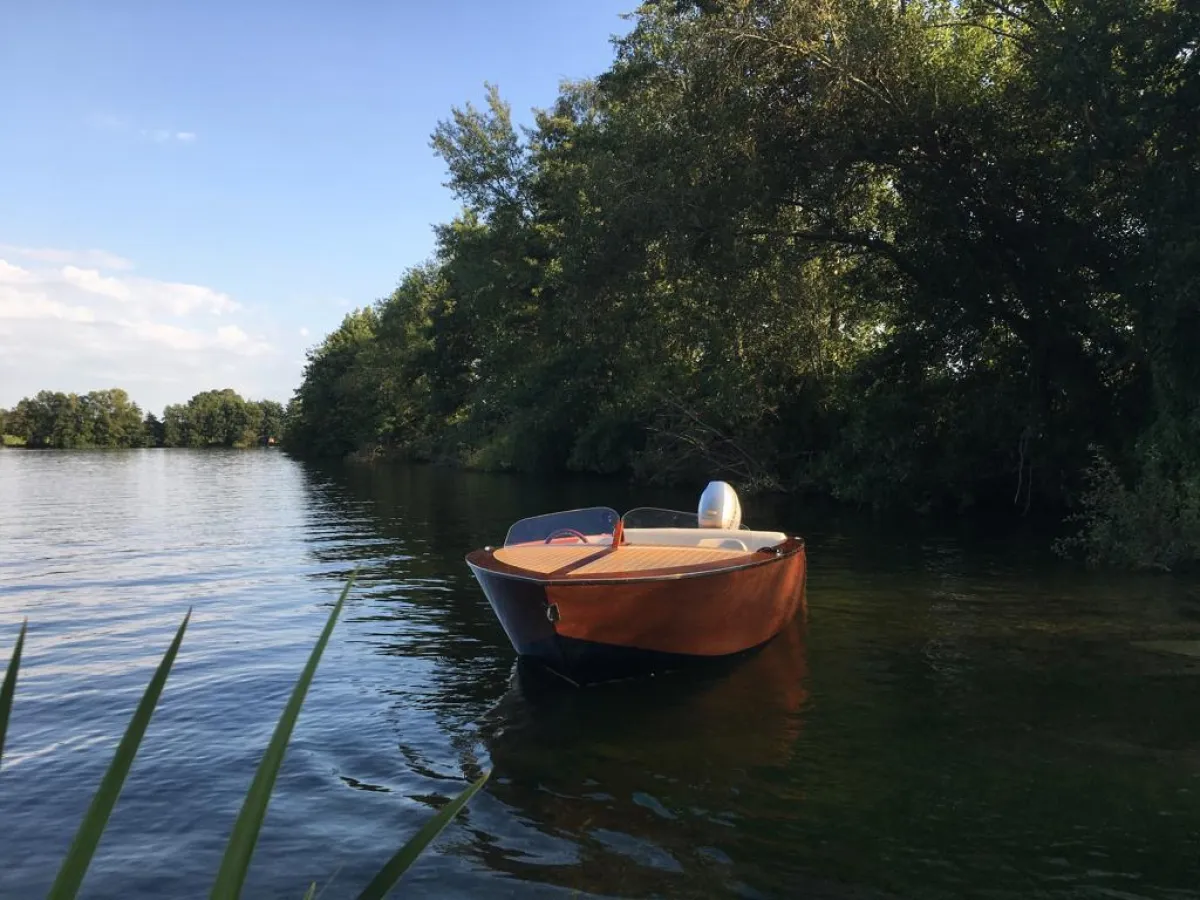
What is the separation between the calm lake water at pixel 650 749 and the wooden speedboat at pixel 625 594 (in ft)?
1.27

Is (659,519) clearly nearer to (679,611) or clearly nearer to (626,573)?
(679,611)

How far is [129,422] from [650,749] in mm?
140896

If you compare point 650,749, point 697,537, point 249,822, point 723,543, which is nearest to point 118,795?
point 249,822

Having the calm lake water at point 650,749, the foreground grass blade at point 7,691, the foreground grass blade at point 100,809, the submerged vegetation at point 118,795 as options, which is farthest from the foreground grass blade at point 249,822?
the calm lake water at point 650,749

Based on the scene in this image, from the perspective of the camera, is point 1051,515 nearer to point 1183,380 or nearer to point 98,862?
point 1183,380

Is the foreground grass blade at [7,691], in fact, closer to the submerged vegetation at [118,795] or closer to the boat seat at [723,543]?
the submerged vegetation at [118,795]

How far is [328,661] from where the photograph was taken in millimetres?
10000

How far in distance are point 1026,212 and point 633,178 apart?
25.3 feet

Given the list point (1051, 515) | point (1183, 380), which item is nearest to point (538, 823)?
point (1183, 380)

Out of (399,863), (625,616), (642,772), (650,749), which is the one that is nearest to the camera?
(399,863)

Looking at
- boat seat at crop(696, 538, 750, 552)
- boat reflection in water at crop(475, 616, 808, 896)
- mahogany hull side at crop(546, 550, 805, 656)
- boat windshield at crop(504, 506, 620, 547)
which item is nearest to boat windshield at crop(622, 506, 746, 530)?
boat seat at crop(696, 538, 750, 552)

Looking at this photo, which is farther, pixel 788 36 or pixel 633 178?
pixel 633 178

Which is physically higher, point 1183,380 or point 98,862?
point 1183,380

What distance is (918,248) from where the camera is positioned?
1978 centimetres
